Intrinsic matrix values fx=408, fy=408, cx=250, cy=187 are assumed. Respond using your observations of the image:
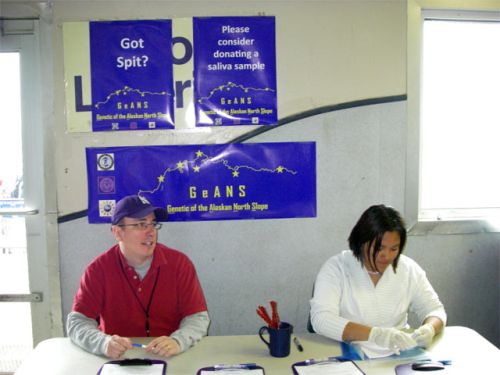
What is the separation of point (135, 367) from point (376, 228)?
1061mm

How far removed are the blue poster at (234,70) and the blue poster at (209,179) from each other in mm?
189

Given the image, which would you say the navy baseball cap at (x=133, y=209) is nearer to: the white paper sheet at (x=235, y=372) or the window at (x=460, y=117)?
the white paper sheet at (x=235, y=372)

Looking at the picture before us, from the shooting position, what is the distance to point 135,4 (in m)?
2.23

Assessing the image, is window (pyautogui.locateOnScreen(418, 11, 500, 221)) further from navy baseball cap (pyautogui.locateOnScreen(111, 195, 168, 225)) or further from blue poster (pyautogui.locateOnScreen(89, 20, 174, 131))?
navy baseball cap (pyautogui.locateOnScreen(111, 195, 168, 225))

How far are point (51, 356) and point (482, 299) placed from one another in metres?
2.43

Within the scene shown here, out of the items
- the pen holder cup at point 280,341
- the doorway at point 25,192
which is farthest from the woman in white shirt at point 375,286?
the doorway at point 25,192

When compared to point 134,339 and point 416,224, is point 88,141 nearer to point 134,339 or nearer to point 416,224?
point 134,339

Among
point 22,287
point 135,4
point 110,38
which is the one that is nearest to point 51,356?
point 22,287

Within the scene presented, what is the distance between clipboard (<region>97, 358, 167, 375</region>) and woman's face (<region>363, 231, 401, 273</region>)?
92 centimetres

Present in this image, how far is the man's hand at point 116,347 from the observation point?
1430mm

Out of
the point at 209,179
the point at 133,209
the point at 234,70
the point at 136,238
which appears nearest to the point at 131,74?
A: the point at 234,70

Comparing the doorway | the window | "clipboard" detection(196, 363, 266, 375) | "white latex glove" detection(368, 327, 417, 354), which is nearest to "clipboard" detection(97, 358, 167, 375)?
"clipboard" detection(196, 363, 266, 375)

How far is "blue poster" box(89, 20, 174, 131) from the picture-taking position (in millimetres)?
2227

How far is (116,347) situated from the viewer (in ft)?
4.69
